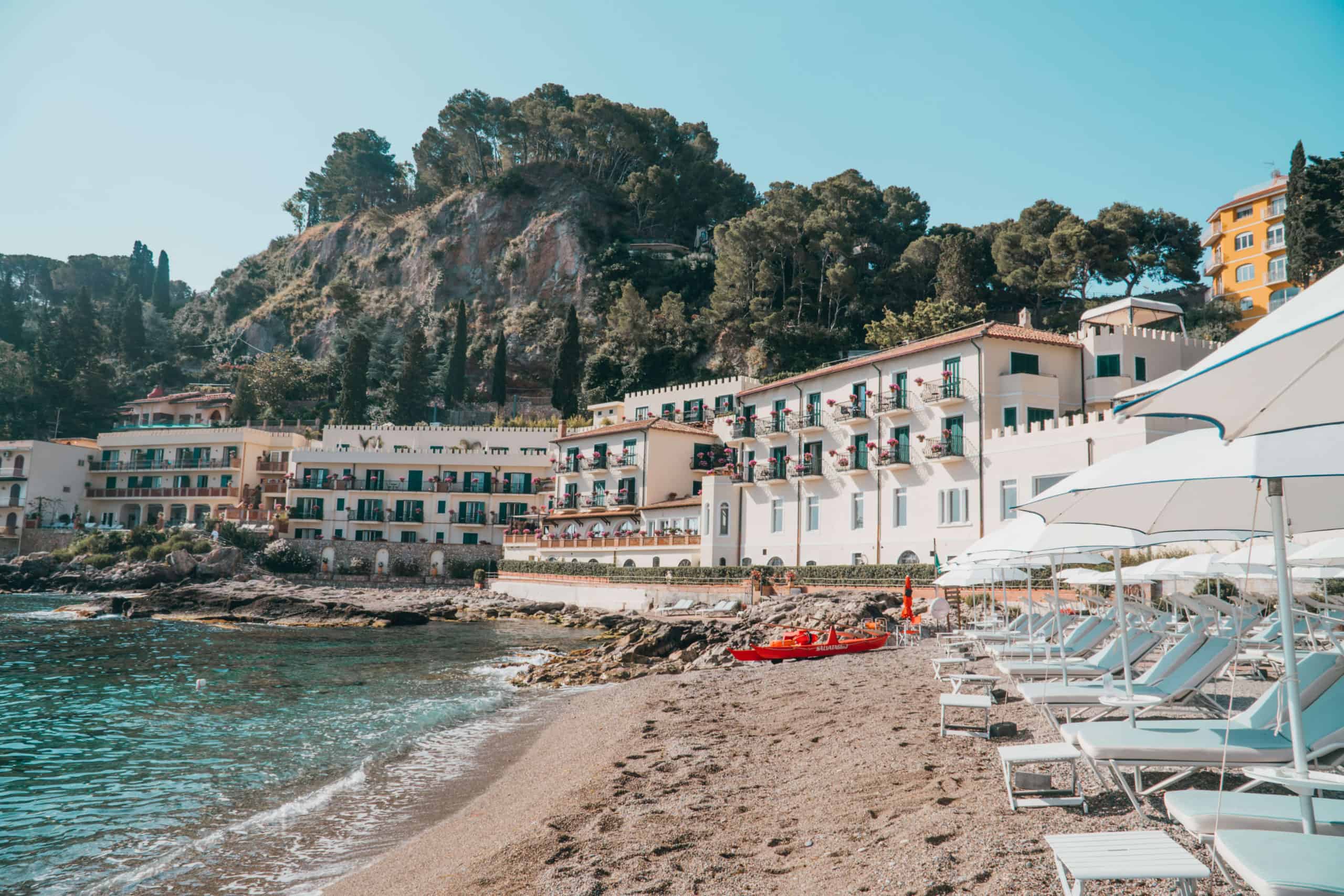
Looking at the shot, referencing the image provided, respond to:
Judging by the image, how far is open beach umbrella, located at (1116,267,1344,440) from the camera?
344 centimetres

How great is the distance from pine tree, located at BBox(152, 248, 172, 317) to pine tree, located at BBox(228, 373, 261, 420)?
158ft

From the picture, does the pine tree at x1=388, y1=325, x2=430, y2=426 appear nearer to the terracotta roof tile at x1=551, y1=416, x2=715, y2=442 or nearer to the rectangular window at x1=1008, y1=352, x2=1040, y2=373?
the terracotta roof tile at x1=551, y1=416, x2=715, y2=442

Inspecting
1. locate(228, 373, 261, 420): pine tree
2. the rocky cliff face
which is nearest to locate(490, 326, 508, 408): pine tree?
the rocky cliff face

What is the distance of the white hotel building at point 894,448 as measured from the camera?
32250 mm

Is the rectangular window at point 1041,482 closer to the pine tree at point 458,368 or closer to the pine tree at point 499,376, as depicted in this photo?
the pine tree at point 499,376

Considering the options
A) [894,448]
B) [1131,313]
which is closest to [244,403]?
[894,448]

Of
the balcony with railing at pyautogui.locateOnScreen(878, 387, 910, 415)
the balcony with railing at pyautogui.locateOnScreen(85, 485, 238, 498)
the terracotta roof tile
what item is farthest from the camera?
the balcony with railing at pyautogui.locateOnScreen(85, 485, 238, 498)

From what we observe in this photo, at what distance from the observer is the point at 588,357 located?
247 feet

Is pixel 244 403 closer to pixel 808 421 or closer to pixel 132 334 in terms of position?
pixel 132 334

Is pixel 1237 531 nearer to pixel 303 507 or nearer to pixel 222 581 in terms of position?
pixel 222 581

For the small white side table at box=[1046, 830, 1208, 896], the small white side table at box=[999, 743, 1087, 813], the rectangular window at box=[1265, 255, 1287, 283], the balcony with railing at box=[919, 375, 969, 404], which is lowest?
the small white side table at box=[999, 743, 1087, 813]

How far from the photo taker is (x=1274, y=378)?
3.77 metres

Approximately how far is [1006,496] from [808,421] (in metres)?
10.6

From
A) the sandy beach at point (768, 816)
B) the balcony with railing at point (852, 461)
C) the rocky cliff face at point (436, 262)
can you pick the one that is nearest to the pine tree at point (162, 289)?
the rocky cliff face at point (436, 262)
